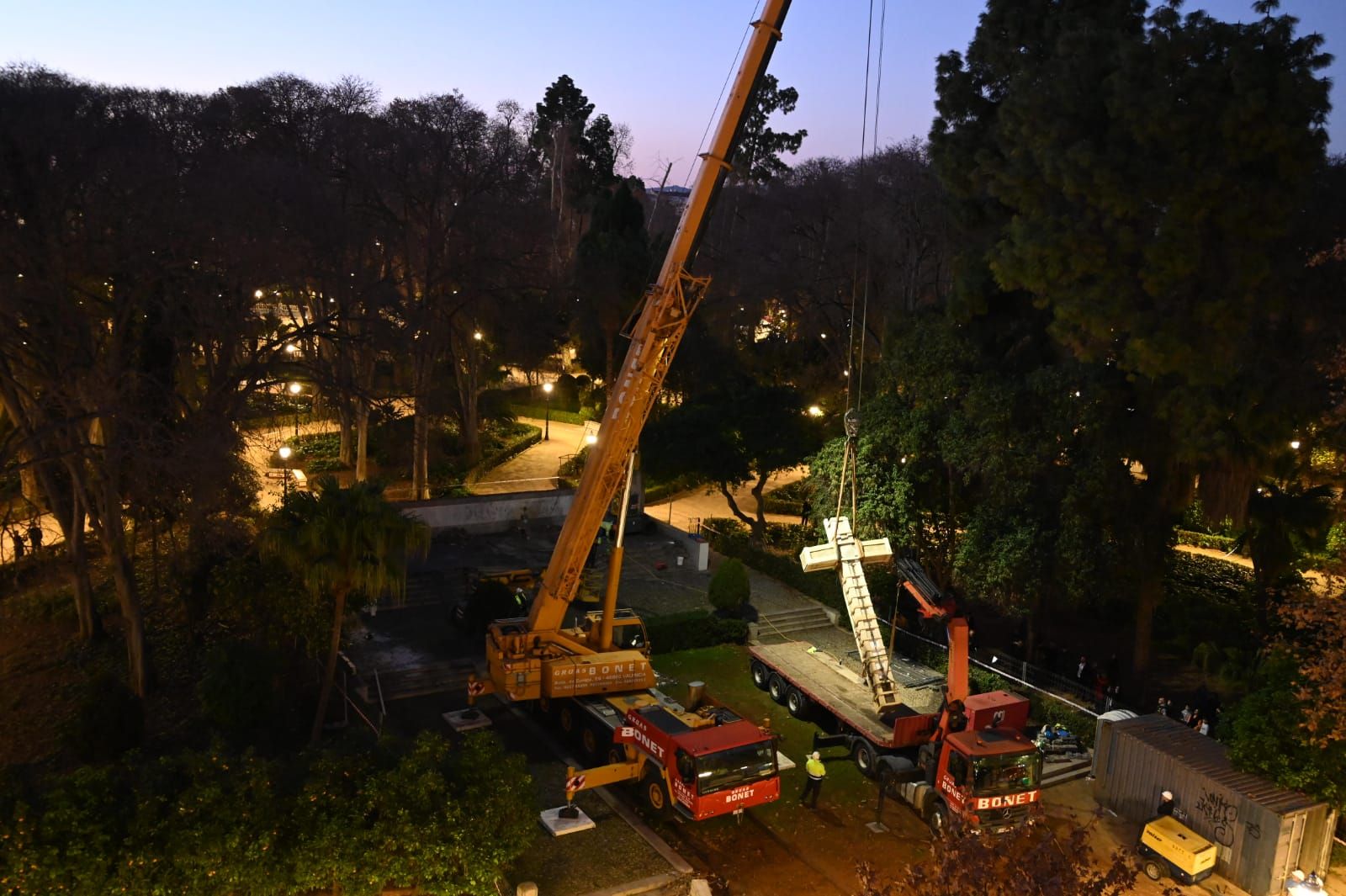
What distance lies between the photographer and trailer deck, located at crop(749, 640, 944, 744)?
1955 centimetres

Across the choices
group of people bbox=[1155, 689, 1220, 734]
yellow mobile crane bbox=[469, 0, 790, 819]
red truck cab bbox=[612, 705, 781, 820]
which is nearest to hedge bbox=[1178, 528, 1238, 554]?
group of people bbox=[1155, 689, 1220, 734]

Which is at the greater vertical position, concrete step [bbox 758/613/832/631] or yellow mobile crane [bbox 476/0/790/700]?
yellow mobile crane [bbox 476/0/790/700]

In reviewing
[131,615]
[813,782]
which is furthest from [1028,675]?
[131,615]

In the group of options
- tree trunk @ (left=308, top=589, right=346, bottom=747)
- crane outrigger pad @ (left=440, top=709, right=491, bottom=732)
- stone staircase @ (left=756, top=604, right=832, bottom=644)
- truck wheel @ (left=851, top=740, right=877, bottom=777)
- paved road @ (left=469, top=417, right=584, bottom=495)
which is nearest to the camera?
tree trunk @ (left=308, top=589, right=346, bottom=747)

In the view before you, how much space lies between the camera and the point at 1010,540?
2405cm

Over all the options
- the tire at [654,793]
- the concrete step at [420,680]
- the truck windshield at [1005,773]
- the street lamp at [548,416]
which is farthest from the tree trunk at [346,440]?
the truck windshield at [1005,773]

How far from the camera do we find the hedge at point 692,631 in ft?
82.9

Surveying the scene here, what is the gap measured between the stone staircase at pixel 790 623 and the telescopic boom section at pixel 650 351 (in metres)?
8.34

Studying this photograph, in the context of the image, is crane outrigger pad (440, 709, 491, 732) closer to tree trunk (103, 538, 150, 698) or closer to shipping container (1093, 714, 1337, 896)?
tree trunk (103, 538, 150, 698)

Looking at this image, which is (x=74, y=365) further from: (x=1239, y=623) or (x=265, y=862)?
(x=1239, y=623)

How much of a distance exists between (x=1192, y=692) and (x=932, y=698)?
33.9ft

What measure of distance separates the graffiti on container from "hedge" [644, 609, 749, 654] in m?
12.3

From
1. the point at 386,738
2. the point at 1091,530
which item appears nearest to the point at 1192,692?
the point at 1091,530

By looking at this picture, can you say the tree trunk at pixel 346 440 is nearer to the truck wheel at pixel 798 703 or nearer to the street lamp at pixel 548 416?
the street lamp at pixel 548 416
